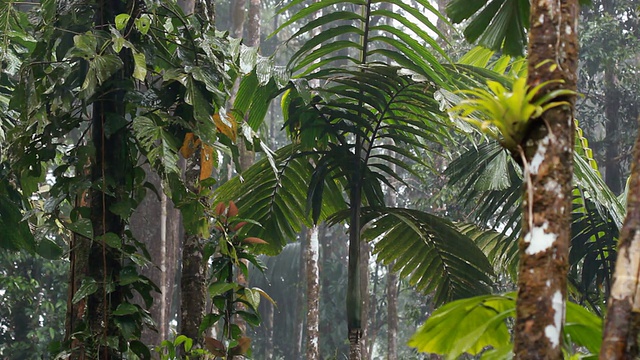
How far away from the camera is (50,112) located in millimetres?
3299

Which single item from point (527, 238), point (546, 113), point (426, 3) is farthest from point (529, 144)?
point (426, 3)

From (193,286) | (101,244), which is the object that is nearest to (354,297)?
(193,286)

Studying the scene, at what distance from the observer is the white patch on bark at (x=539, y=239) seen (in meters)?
1.66

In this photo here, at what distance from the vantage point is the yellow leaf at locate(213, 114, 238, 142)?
3.41 metres


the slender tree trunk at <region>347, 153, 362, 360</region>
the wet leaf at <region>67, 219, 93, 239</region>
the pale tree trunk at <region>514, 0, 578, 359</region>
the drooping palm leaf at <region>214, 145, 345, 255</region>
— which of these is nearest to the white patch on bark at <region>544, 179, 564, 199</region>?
the pale tree trunk at <region>514, 0, 578, 359</region>

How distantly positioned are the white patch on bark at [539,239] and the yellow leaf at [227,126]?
1.91 metres

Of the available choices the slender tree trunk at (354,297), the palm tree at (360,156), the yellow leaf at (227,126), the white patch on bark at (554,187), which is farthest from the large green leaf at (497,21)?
the white patch on bark at (554,187)

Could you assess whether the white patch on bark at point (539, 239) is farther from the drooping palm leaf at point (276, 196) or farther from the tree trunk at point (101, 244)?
the drooping palm leaf at point (276, 196)

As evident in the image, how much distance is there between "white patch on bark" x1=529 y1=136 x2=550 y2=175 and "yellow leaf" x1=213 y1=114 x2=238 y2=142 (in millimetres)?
1861

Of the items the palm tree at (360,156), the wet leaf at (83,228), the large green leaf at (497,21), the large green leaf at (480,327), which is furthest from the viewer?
the palm tree at (360,156)

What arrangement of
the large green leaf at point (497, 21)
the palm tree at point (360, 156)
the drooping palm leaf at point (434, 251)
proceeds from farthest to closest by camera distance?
the drooping palm leaf at point (434, 251)
the palm tree at point (360, 156)
the large green leaf at point (497, 21)

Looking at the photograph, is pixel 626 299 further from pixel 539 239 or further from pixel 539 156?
pixel 539 156

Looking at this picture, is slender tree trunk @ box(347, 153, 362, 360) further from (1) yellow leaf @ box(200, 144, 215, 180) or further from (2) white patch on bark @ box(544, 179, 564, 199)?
(2) white patch on bark @ box(544, 179, 564, 199)

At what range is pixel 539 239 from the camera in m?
1.67
